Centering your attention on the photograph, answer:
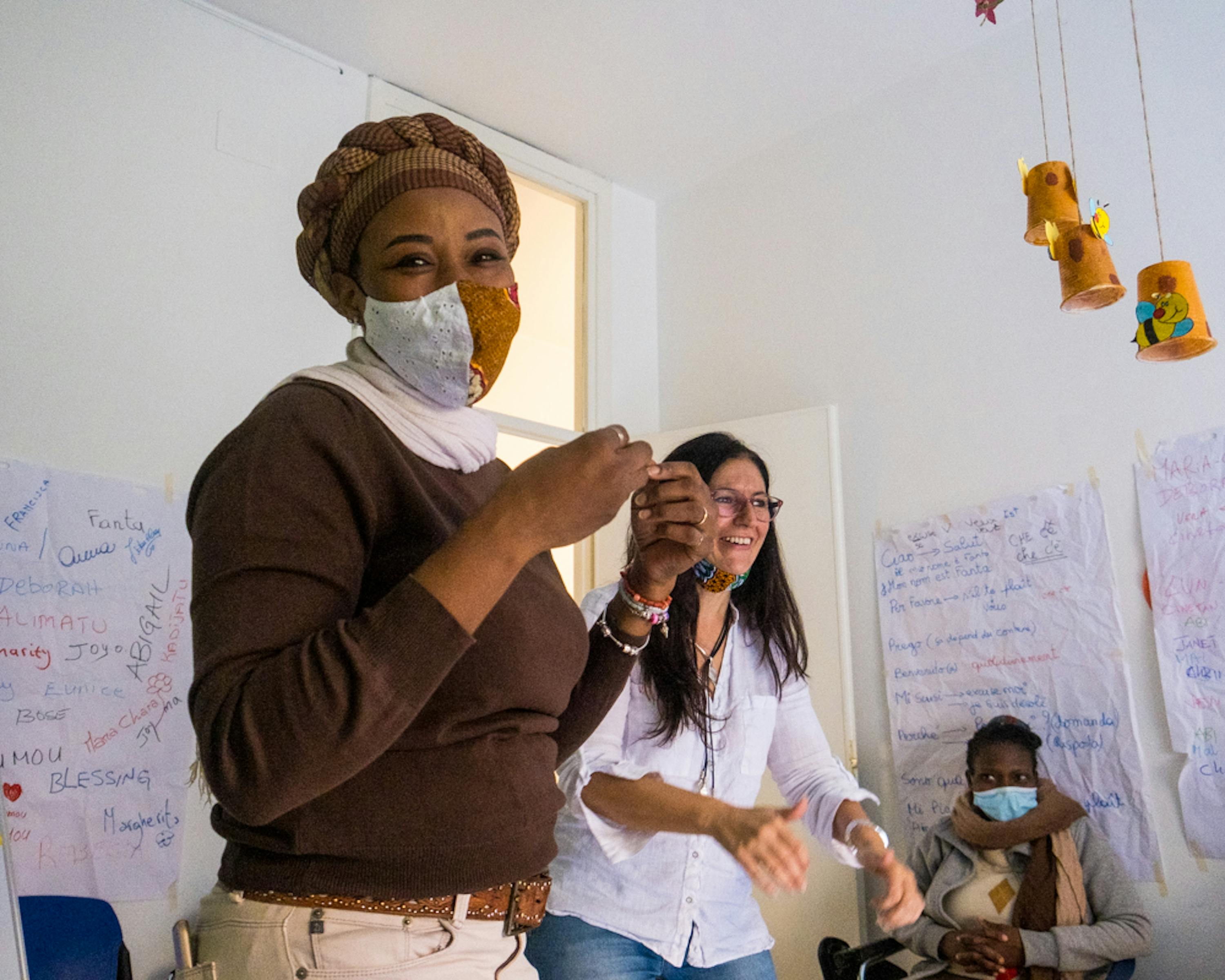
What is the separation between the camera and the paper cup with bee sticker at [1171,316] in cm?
216

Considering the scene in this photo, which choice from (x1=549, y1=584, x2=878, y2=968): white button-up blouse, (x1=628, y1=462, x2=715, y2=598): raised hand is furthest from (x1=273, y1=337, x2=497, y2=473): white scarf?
(x1=549, y1=584, x2=878, y2=968): white button-up blouse

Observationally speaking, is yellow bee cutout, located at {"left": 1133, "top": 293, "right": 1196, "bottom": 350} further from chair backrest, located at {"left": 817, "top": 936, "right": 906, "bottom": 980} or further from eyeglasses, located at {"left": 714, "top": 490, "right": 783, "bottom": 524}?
chair backrest, located at {"left": 817, "top": 936, "right": 906, "bottom": 980}

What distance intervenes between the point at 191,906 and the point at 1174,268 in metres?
2.81

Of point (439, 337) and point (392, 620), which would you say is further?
point (439, 337)

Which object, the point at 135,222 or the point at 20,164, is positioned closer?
the point at 20,164

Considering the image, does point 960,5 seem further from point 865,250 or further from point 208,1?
point 208,1

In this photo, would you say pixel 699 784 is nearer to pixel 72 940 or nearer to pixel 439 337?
pixel 439 337

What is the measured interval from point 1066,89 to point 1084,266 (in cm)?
126

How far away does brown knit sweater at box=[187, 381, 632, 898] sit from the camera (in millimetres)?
657

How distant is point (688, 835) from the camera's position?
58.5 inches

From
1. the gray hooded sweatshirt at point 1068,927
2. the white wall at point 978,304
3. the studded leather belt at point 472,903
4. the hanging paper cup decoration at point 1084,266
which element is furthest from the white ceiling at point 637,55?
the studded leather belt at point 472,903

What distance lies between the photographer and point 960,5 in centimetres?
321

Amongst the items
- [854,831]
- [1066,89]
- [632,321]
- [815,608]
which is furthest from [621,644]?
[632,321]

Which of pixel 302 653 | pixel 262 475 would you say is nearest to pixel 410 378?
pixel 262 475
